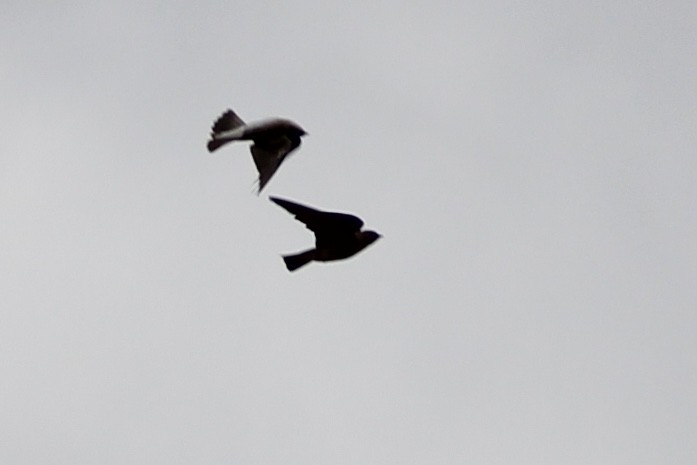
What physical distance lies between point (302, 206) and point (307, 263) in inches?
49.2

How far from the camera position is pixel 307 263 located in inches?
592

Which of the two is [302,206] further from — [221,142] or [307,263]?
→ [221,142]

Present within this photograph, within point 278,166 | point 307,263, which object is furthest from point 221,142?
point 307,263

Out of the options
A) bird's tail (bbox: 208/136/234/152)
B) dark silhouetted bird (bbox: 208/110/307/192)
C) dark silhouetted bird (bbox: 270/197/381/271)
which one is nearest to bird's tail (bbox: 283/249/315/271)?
dark silhouetted bird (bbox: 270/197/381/271)

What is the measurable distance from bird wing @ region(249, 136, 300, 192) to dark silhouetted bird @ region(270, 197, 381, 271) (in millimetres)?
1257

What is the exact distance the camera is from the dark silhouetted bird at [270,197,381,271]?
14539 millimetres

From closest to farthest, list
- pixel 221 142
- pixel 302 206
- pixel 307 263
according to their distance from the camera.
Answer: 1. pixel 302 206
2. pixel 307 263
3. pixel 221 142

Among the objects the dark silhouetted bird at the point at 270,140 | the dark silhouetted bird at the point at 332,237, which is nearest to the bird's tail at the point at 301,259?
the dark silhouetted bird at the point at 332,237

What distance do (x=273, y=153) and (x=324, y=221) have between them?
1.79m

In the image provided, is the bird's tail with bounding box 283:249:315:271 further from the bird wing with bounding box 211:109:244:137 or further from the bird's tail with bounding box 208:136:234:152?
the bird wing with bounding box 211:109:244:137

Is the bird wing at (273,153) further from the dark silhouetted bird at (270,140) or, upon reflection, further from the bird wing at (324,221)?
the bird wing at (324,221)

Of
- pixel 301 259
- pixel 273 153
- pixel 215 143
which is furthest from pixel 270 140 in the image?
pixel 301 259

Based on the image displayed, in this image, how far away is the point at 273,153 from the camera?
629 inches

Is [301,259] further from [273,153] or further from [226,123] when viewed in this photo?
[226,123]
